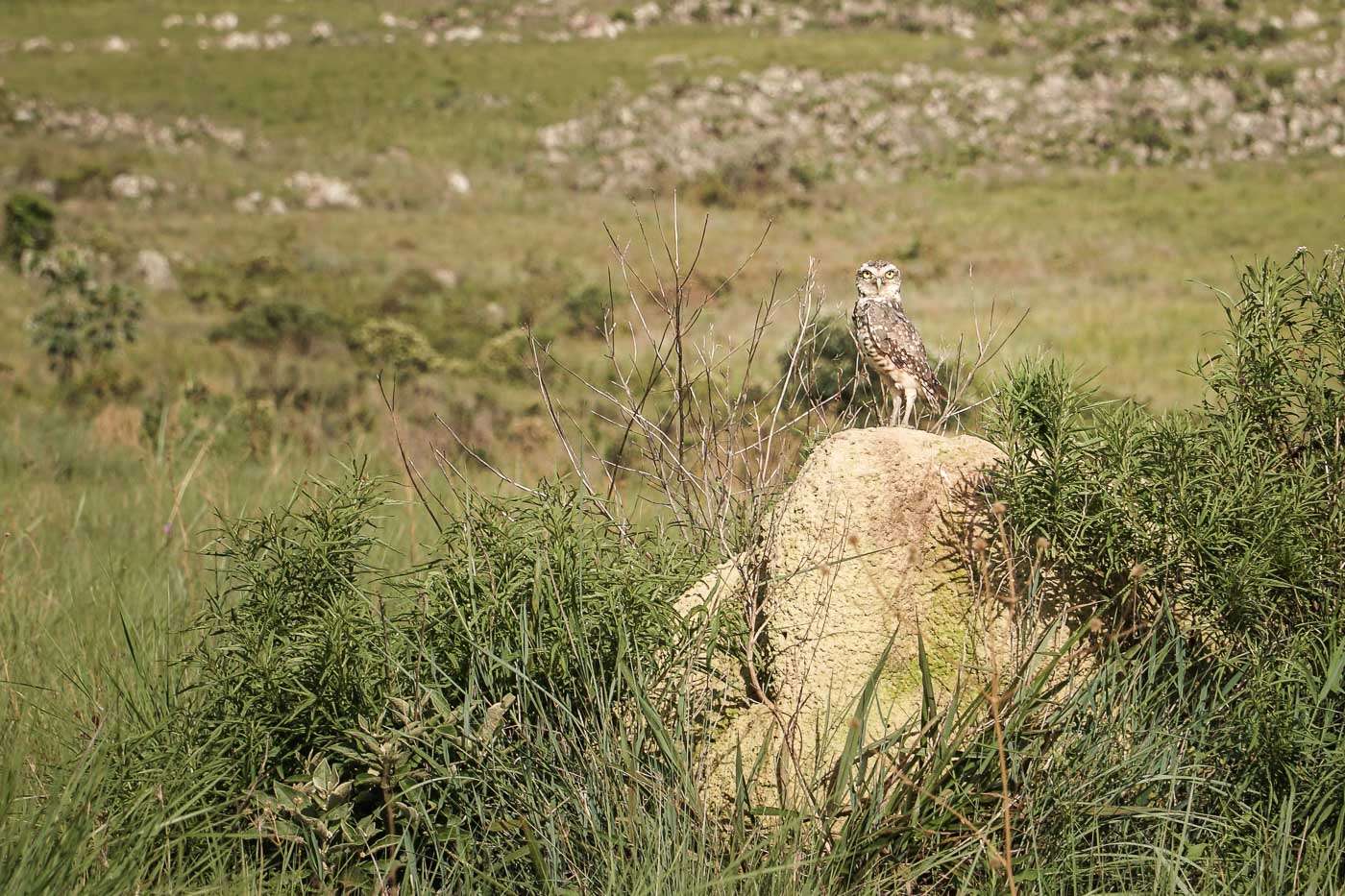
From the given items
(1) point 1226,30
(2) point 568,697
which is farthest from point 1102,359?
(1) point 1226,30

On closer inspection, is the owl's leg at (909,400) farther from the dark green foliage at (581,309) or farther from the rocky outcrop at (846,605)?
the dark green foliage at (581,309)

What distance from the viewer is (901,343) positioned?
3.33m

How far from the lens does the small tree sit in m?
14.8

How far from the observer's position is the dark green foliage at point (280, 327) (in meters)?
19.8

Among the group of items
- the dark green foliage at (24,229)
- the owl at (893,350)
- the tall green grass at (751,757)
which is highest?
the owl at (893,350)

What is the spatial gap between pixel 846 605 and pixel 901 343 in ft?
3.57

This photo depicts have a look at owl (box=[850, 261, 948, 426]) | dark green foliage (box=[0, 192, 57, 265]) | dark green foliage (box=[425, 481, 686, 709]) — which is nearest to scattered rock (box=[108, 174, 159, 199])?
dark green foliage (box=[0, 192, 57, 265])

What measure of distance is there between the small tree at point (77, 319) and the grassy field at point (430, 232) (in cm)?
34

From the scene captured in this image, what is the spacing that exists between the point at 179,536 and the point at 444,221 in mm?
37160

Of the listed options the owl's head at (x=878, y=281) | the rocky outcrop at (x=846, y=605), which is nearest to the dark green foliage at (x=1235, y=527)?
the rocky outcrop at (x=846, y=605)

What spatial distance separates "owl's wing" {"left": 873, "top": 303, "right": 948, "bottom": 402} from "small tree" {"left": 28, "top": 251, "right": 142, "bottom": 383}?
14.1 m

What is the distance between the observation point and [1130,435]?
2.61m

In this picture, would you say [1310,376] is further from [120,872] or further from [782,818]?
[120,872]

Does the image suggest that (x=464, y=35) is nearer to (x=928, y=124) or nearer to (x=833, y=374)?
(x=928, y=124)
